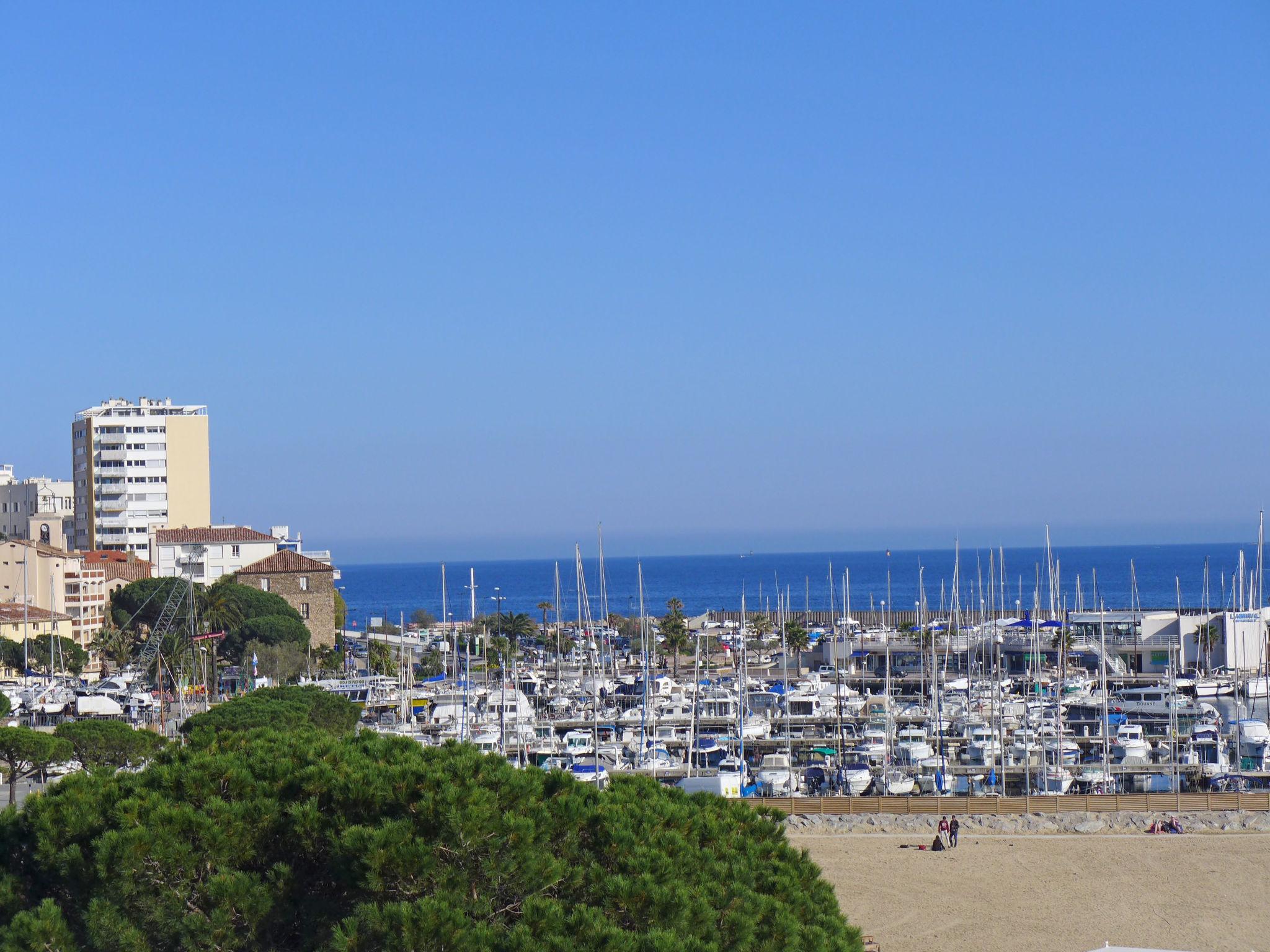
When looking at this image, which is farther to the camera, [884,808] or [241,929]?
[884,808]

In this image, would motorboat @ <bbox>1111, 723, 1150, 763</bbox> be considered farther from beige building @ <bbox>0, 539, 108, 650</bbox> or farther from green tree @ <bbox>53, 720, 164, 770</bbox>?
beige building @ <bbox>0, 539, 108, 650</bbox>

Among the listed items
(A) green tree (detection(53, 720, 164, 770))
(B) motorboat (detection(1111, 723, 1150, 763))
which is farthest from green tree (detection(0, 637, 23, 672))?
(B) motorboat (detection(1111, 723, 1150, 763))

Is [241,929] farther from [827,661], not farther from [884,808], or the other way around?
[827,661]

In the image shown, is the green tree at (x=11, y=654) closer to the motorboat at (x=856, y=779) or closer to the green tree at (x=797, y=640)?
the green tree at (x=797, y=640)

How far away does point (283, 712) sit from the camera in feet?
134

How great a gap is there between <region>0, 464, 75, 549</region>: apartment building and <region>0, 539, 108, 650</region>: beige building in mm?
27223

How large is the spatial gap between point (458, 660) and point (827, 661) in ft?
71.8

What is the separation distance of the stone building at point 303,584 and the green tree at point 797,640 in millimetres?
28196

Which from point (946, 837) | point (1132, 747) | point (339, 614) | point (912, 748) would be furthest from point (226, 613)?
point (946, 837)

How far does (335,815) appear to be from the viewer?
13688mm

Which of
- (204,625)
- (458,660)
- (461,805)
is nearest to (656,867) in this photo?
(461,805)

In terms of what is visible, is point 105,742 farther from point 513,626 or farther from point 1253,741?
point 513,626

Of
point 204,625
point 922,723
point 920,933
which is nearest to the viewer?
point 920,933

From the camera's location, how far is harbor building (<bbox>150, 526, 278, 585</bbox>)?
100 meters
